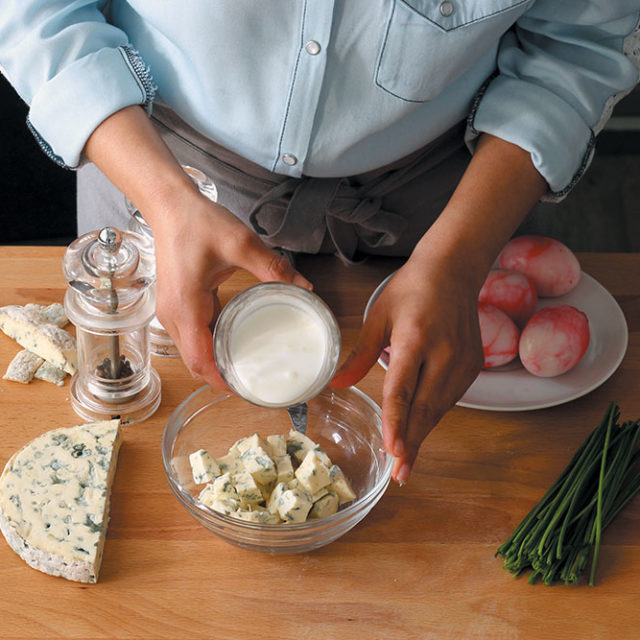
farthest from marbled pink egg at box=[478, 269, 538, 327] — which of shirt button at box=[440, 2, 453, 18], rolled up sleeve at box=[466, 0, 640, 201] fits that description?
shirt button at box=[440, 2, 453, 18]

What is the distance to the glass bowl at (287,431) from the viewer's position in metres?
1.01

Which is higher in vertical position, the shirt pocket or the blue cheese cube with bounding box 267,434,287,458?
the shirt pocket

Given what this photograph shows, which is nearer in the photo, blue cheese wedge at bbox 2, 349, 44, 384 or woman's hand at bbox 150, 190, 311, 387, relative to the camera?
woman's hand at bbox 150, 190, 311, 387

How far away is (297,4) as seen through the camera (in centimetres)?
109

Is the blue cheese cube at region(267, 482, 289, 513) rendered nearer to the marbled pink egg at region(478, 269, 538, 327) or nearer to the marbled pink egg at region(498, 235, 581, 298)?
the marbled pink egg at region(478, 269, 538, 327)

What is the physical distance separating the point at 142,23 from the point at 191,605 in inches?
32.3

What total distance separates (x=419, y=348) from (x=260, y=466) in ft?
0.81

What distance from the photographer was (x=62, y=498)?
105cm

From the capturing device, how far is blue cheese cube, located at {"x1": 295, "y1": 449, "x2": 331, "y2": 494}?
3.38 ft

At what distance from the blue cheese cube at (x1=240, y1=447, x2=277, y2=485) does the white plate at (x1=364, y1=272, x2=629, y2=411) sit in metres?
0.28

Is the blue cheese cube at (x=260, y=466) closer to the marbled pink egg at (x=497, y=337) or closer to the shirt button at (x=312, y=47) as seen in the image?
the marbled pink egg at (x=497, y=337)

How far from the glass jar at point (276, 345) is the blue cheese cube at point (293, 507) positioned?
12cm

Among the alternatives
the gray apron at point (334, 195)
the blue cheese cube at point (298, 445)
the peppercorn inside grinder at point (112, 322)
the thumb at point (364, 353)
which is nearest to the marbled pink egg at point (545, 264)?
the gray apron at point (334, 195)

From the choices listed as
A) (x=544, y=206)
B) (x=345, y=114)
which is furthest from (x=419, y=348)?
(x=544, y=206)
